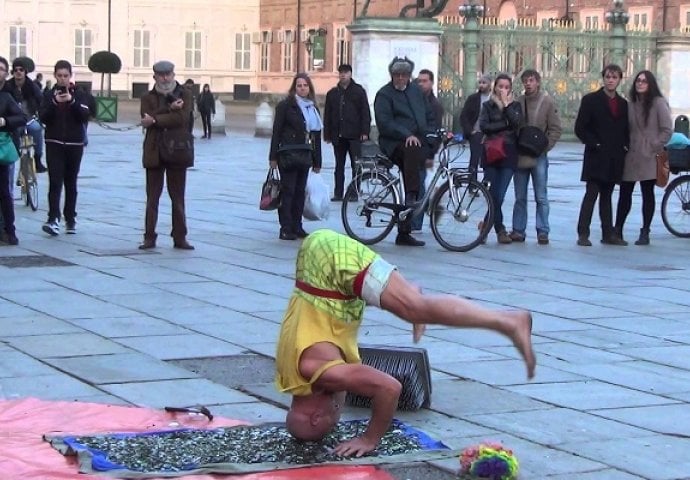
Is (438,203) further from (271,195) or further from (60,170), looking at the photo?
(60,170)

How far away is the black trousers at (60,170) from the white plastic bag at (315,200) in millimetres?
2222

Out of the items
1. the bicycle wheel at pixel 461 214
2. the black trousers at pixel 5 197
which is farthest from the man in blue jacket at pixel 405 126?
the black trousers at pixel 5 197

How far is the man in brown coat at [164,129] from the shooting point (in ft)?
41.9

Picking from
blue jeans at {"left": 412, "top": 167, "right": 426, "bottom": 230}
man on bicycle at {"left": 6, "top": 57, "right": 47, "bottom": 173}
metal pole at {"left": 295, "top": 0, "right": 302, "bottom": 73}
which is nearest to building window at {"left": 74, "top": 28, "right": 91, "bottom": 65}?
metal pole at {"left": 295, "top": 0, "right": 302, "bottom": 73}

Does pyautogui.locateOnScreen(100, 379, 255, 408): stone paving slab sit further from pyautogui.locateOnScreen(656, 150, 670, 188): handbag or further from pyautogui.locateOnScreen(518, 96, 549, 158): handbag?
pyautogui.locateOnScreen(656, 150, 670, 188): handbag

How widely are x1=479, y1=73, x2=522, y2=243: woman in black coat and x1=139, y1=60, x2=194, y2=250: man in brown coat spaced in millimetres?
2873

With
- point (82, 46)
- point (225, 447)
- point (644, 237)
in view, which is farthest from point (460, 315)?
point (82, 46)

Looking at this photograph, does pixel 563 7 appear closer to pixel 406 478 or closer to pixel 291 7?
pixel 291 7

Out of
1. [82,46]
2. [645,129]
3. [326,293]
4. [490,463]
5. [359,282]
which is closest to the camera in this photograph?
[490,463]

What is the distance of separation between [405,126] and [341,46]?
4879 centimetres

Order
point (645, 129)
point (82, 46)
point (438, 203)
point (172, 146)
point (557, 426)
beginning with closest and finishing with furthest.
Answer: point (557, 426), point (172, 146), point (438, 203), point (645, 129), point (82, 46)

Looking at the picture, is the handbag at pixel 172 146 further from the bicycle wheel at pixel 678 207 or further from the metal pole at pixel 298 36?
the metal pole at pixel 298 36

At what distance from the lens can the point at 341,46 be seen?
203 ft

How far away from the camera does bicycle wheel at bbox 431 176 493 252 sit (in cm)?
1338
